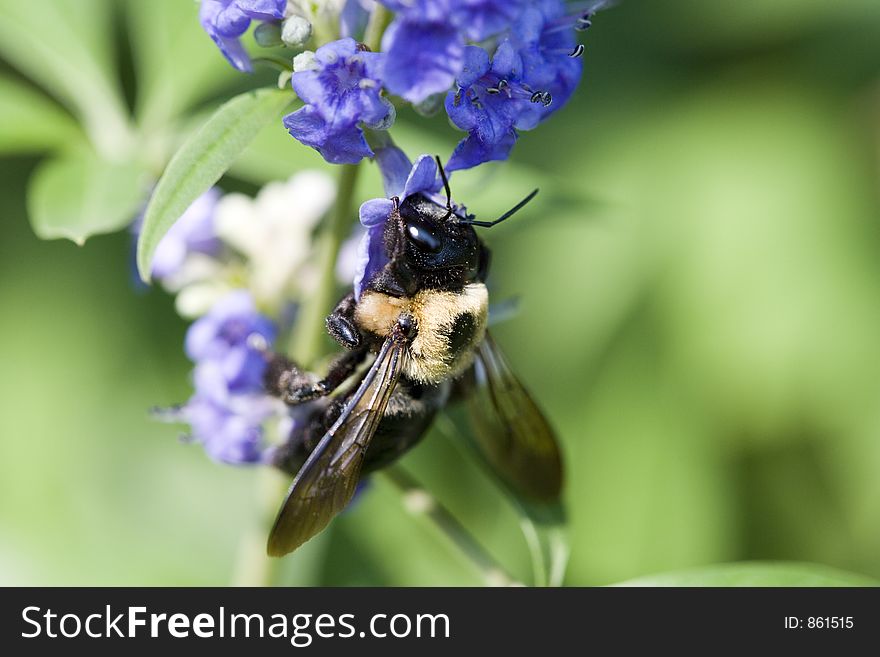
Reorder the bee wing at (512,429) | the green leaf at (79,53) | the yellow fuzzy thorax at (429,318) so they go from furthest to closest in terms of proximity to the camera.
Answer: the green leaf at (79,53), the bee wing at (512,429), the yellow fuzzy thorax at (429,318)

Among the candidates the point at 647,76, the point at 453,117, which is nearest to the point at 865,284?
the point at 647,76

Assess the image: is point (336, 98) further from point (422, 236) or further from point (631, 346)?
point (631, 346)

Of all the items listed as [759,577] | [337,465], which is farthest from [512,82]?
[759,577]

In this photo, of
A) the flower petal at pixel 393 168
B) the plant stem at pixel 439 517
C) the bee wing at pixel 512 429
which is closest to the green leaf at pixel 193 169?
the flower petal at pixel 393 168

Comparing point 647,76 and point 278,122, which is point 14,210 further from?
point 647,76

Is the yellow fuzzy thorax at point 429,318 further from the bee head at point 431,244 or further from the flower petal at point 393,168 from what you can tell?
the flower petal at point 393,168

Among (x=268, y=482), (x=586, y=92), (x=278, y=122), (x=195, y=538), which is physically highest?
(x=278, y=122)
